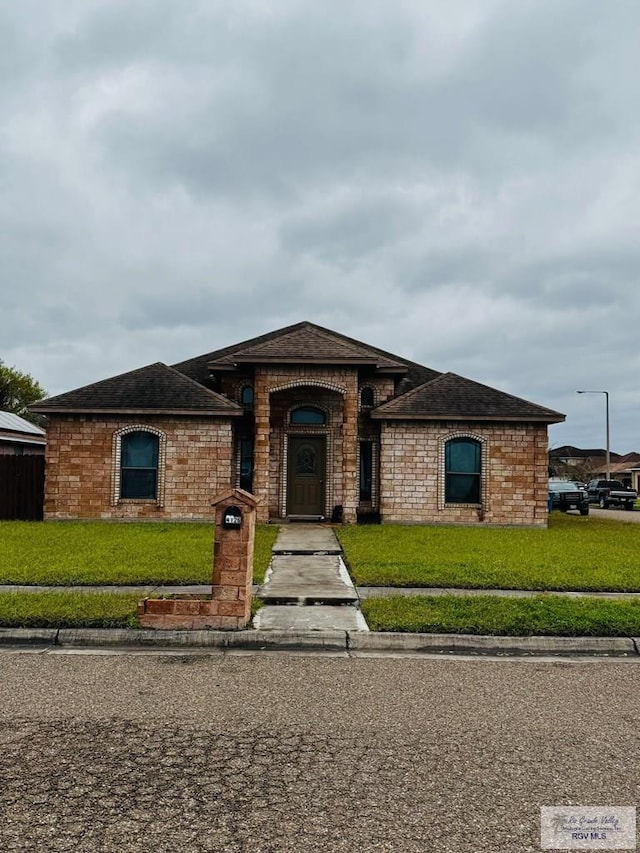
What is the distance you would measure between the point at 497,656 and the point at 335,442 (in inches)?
547

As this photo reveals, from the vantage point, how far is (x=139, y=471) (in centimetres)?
A: 1886

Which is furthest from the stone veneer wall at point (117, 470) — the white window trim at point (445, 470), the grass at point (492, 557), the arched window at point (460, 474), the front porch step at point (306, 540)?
the arched window at point (460, 474)

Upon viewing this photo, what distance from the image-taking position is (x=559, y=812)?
352 cm

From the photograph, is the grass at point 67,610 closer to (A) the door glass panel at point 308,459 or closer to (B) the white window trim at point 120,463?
(B) the white window trim at point 120,463

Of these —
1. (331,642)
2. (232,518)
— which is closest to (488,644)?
(331,642)

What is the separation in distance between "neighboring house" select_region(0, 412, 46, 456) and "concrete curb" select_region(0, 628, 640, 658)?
79.3 feet

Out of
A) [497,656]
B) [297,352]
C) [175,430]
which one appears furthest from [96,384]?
[497,656]

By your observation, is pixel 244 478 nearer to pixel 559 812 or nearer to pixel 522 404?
pixel 522 404

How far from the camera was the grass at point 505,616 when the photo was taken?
726 centimetres

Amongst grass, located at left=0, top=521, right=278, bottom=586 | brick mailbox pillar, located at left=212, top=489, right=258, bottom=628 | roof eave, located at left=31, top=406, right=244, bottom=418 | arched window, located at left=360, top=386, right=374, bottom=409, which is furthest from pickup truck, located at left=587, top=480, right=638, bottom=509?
brick mailbox pillar, located at left=212, top=489, right=258, bottom=628

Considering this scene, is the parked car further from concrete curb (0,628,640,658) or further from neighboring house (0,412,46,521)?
concrete curb (0,628,640,658)

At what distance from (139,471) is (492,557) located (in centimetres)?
1058

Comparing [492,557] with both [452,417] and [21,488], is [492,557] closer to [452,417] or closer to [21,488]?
[452,417]

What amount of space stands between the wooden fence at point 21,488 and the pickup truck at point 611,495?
30.2 m
